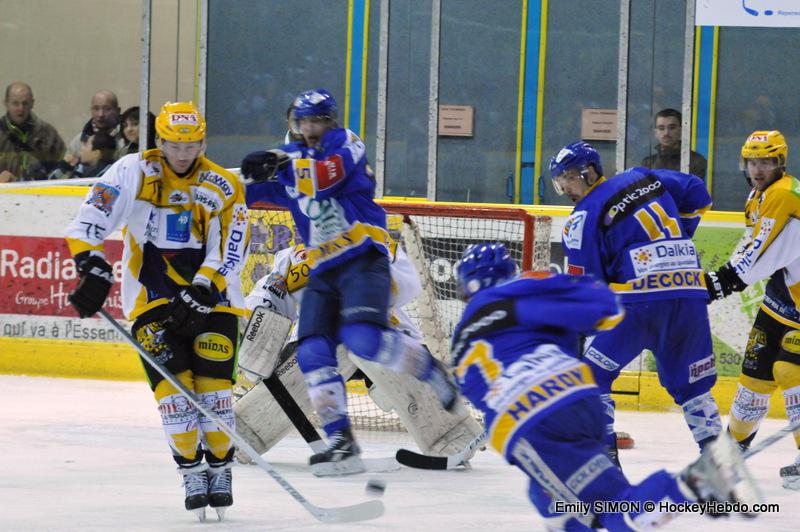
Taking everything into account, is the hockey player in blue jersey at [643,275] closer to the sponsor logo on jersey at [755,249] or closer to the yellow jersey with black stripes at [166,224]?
the sponsor logo on jersey at [755,249]

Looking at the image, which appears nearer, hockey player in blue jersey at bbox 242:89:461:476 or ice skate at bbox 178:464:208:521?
hockey player in blue jersey at bbox 242:89:461:476

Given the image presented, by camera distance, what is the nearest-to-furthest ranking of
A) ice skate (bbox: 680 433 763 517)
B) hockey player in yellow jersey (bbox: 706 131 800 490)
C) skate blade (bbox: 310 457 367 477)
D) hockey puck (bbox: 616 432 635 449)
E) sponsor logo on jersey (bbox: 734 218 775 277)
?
ice skate (bbox: 680 433 763 517), skate blade (bbox: 310 457 367 477), sponsor logo on jersey (bbox: 734 218 775 277), hockey player in yellow jersey (bbox: 706 131 800 490), hockey puck (bbox: 616 432 635 449)

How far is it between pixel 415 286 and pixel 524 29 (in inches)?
160

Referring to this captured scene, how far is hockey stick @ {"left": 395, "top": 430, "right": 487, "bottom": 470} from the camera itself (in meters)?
5.89

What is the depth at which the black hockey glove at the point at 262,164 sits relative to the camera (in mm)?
4637

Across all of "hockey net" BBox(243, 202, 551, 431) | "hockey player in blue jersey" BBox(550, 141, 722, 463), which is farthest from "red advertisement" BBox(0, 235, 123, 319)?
"hockey player in blue jersey" BBox(550, 141, 722, 463)

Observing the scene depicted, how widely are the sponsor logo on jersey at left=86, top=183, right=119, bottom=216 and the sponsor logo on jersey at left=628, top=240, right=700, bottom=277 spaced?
1.90 meters

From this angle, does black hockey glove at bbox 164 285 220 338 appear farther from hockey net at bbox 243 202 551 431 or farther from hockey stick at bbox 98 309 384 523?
hockey net at bbox 243 202 551 431

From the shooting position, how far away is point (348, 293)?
4664 millimetres

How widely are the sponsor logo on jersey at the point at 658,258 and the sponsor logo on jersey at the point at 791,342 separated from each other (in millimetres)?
903

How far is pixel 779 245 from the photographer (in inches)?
226

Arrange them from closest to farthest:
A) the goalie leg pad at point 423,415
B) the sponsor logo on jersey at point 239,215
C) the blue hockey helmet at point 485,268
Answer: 1. the blue hockey helmet at point 485,268
2. the sponsor logo on jersey at point 239,215
3. the goalie leg pad at point 423,415

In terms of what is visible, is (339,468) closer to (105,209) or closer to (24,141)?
(105,209)

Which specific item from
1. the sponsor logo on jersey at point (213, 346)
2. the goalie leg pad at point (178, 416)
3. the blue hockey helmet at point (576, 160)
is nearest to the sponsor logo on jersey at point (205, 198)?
the sponsor logo on jersey at point (213, 346)
